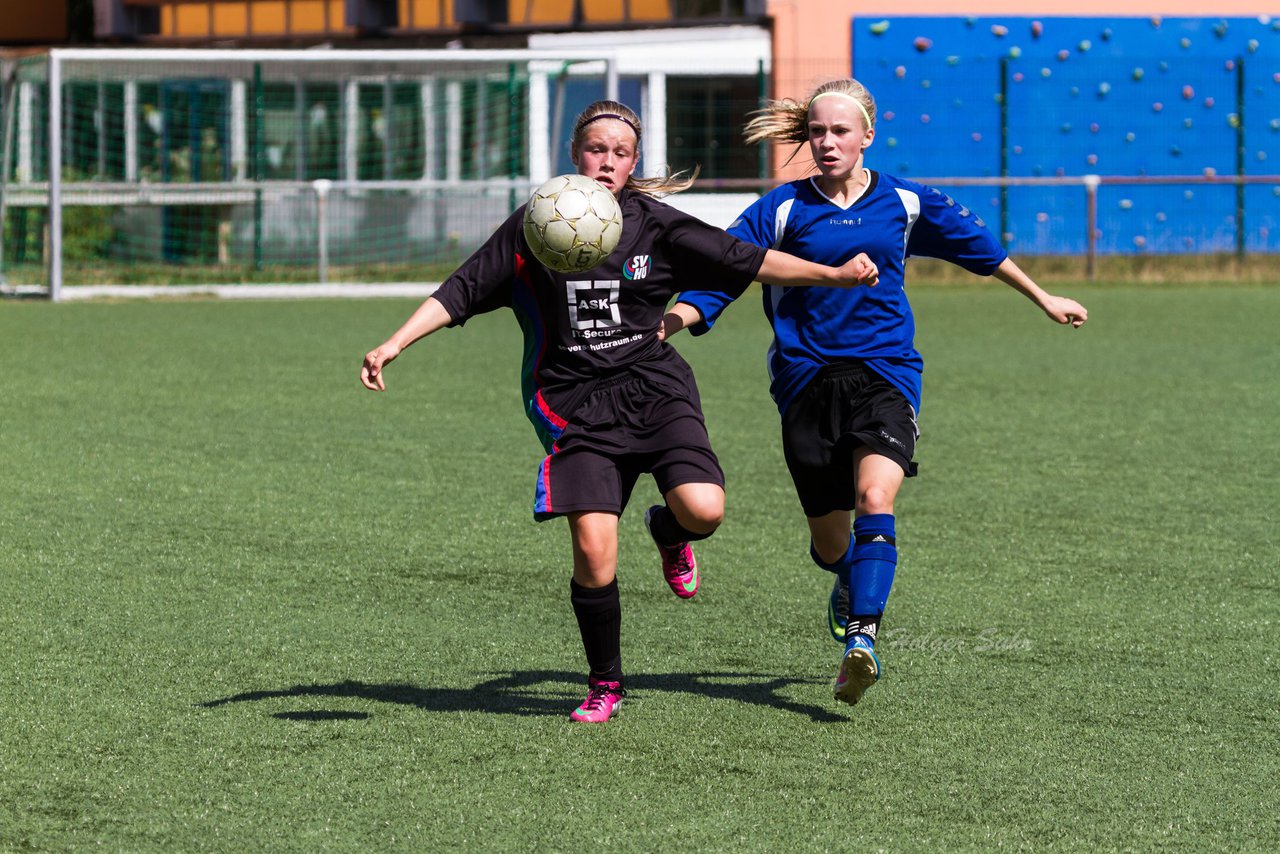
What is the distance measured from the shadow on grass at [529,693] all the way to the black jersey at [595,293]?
27.7 inches

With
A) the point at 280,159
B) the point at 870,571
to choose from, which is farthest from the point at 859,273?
the point at 280,159

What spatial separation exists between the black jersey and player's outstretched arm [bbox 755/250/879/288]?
3cm

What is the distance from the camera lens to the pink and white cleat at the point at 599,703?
15.8ft

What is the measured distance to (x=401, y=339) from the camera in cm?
480

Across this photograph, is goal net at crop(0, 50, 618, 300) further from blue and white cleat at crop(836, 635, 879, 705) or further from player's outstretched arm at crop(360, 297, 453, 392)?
blue and white cleat at crop(836, 635, 879, 705)

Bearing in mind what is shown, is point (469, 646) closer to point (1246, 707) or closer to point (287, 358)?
point (1246, 707)

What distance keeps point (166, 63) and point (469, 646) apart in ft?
60.5

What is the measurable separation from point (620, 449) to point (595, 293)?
0.43m

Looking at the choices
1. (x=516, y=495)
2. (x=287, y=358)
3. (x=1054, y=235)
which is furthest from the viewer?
(x=1054, y=235)

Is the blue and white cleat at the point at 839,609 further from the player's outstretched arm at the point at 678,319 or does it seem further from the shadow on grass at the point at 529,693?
the player's outstretched arm at the point at 678,319

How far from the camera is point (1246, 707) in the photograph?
4.93 m

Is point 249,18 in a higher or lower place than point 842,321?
higher

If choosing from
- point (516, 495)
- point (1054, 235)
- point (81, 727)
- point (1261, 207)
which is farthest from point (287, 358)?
point (1261, 207)

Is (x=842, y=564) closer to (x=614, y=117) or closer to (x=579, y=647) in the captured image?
(x=579, y=647)
